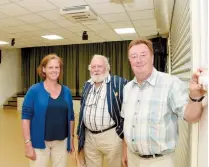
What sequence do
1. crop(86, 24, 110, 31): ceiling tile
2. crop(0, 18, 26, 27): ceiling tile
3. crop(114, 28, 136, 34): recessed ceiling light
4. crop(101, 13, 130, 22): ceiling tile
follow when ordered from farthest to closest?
crop(114, 28, 136, 34): recessed ceiling light → crop(86, 24, 110, 31): ceiling tile → crop(0, 18, 26, 27): ceiling tile → crop(101, 13, 130, 22): ceiling tile

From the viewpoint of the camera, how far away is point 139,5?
168 inches

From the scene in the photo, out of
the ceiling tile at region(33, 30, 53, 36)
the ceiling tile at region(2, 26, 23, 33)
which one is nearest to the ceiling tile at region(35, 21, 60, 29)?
the ceiling tile at region(33, 30, 53, 36)

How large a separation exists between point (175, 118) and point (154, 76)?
0.96ft

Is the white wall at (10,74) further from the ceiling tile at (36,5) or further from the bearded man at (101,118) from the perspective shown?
the bearded man at (101,118)

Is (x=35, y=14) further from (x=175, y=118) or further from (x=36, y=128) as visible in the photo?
(x=175, y=118)

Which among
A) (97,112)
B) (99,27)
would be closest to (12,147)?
(97,112)

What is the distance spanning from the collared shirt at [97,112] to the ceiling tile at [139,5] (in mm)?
2421

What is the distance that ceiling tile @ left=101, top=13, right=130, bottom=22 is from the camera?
492 centimetres

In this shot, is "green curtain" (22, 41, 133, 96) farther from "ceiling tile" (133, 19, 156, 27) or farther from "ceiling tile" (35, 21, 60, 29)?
"ceiling tile" (35, 21, 60, 29)

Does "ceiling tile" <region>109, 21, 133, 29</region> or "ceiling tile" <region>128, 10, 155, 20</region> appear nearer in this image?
"ceiling tile" <region>128, 10, 155, 20</region>

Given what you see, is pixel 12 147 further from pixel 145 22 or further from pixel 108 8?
pixel 145 22

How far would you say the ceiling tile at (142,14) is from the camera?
4.71 m

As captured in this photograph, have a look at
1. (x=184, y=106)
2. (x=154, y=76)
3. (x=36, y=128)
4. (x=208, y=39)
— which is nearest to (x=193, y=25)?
(x=208, y=39)

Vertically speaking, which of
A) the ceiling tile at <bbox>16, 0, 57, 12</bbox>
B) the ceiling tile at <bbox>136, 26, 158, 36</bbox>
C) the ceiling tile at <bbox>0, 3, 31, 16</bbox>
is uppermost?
the ceiling tile at <bbox>16, 0, 57, 12</bbox>
